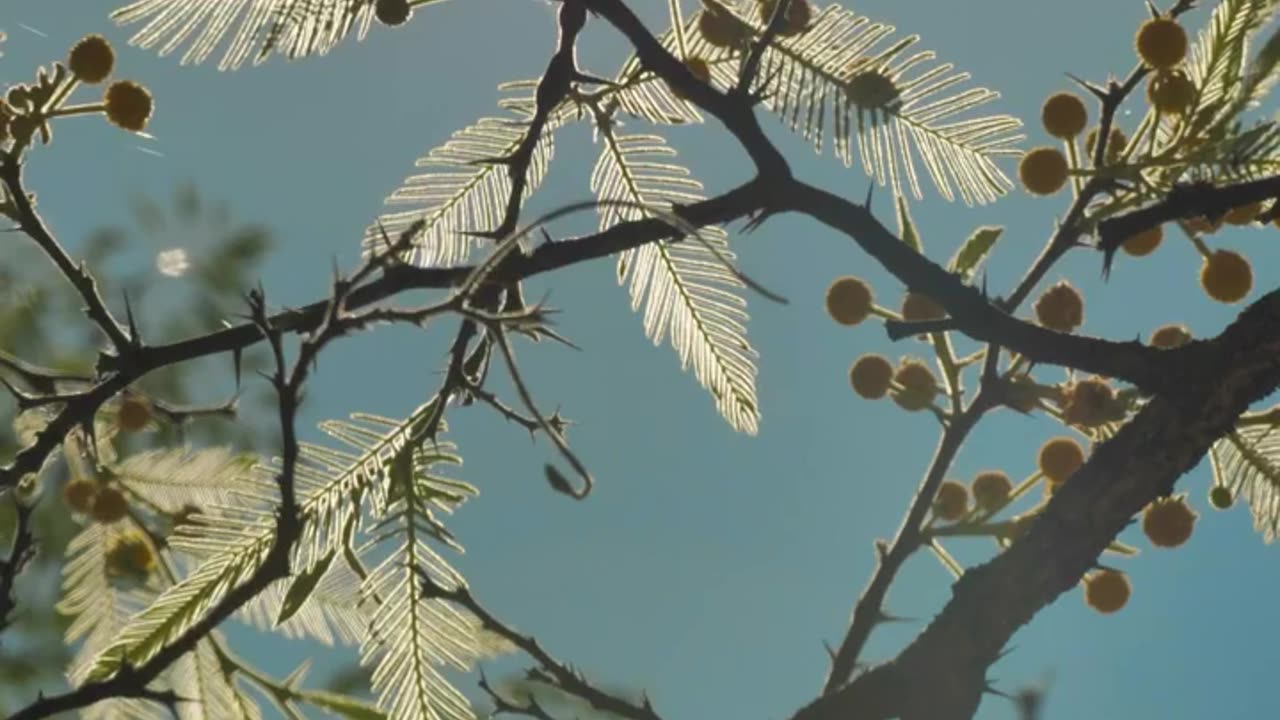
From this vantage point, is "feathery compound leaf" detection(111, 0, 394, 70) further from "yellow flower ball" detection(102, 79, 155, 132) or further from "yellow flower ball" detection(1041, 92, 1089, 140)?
"yellow flower ball" detection(1041, 92, 1089, 140)

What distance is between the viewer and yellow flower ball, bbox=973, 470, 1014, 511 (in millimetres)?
1933

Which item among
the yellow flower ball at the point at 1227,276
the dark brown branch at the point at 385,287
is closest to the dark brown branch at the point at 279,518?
the dark brown branch at the point at 385,287

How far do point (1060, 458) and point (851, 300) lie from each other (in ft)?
1.21

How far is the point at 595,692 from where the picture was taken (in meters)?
1.35

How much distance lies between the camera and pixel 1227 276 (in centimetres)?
182

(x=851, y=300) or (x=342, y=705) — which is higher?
(x=851, y=300)

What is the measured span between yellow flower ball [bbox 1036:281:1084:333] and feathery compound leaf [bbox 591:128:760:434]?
42 centimetres

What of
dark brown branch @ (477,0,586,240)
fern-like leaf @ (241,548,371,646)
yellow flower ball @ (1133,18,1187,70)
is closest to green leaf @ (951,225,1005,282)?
yellow flower ball @ (1133,18,1187,70)

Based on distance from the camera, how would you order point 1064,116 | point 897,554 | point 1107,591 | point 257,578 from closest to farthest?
1. point 257,578
2. point 1064,116
3. point 897,554
4. point 1107,591

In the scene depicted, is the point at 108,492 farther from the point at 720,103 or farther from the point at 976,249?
the point at 976,249

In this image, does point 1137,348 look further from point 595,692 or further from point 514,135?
point 514,135

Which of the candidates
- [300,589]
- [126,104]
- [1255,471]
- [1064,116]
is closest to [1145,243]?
[1064,116]

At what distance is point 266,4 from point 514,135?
427 millimetres

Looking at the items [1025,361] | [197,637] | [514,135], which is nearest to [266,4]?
[514,135]
